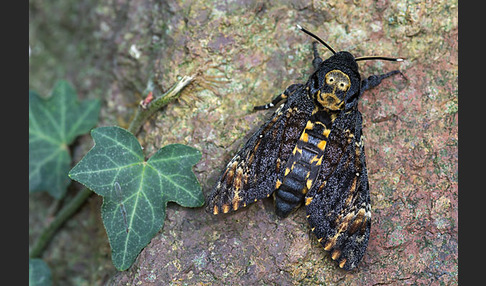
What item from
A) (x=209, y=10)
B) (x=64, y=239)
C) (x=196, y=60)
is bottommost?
(x=64, y=239)

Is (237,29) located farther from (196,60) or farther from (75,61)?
(75,61)

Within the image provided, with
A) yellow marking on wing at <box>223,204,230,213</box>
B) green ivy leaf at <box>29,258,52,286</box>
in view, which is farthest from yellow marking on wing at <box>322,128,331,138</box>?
green ivy leaf at <box>29,258,52,286</box>

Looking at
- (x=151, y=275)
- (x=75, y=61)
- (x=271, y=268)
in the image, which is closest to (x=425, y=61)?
(x=271, y=268)

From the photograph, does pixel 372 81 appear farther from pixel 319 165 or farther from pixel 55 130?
pixel 55 130

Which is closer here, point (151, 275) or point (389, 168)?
point (151, 275)

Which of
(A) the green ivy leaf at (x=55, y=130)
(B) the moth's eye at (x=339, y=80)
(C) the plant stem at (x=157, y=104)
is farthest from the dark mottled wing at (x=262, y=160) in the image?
(A) the green ivy leaf at (x=55, y=130)

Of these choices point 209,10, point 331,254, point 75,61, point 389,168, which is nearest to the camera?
point 331,254
